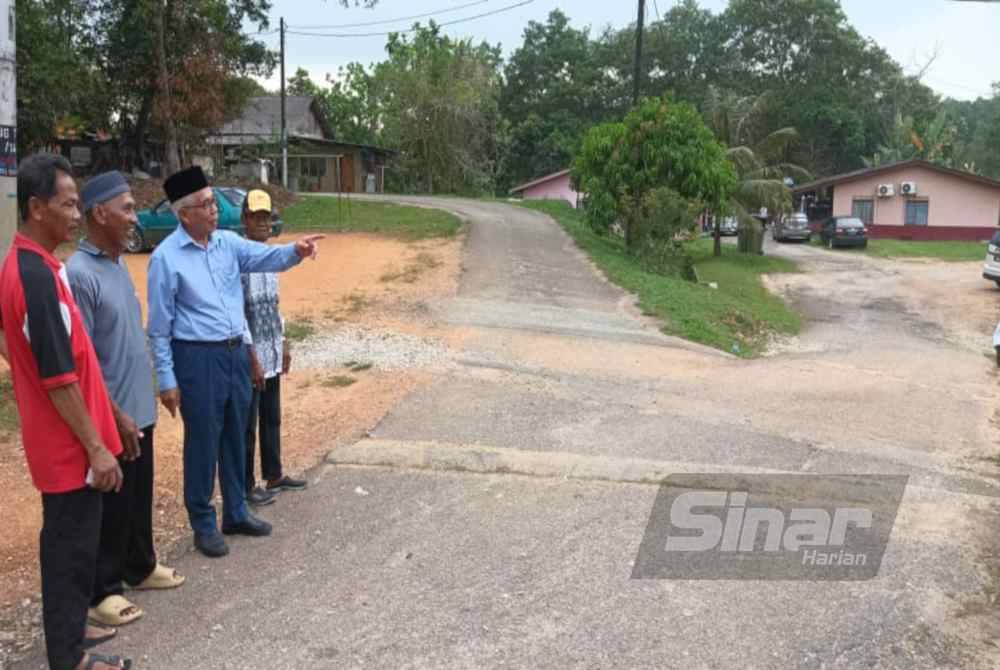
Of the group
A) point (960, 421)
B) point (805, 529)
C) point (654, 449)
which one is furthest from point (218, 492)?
point (960, 421)

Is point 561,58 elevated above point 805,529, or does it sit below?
above

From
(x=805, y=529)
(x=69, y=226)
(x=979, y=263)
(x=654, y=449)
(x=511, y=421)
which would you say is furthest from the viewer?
(x=979, y=263)

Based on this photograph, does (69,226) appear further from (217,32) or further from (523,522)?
(217,32)

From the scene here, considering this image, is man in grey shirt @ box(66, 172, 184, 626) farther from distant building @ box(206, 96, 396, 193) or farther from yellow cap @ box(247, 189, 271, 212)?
distant building @ box(206, 96, 396, 193)

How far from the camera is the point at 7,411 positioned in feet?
22.2

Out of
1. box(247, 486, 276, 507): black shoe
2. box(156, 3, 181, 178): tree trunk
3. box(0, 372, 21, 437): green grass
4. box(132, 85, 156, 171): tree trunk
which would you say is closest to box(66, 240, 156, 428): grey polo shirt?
box(247, 486, 276, 507): black shoe

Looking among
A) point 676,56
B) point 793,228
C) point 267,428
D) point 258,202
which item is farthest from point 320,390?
point 676,56

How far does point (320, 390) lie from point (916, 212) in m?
37.9

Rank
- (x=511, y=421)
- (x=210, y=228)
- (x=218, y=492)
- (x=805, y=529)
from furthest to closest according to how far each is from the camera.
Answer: (x=511, y=421), (x=218, y=492), (x=805, y=529), (x=210, y=228)

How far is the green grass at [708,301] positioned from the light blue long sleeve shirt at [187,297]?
8.80 m

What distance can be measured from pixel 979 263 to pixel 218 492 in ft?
95.8

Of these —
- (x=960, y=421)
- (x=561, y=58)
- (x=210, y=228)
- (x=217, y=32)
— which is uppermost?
(x=561, y=58)

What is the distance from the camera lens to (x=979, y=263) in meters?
28.5

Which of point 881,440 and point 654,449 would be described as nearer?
point 654,449
